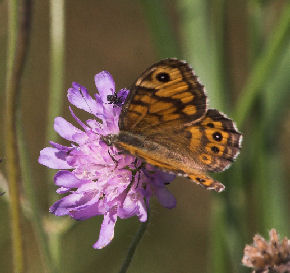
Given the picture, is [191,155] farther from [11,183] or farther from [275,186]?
[275,186]

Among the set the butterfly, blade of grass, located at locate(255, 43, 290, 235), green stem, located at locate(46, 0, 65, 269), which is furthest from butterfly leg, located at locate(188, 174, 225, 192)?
blade of grass, located at locate(255, 43, 290, 235)

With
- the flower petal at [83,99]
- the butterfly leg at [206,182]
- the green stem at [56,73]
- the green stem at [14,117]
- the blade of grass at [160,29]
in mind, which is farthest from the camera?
the blade of grass at [160,29]

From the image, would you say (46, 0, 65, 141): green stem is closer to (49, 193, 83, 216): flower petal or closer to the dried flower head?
(49, 193, 83, 216): flower petal

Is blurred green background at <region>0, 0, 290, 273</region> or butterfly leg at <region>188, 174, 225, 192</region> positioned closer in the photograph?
butterfly leg at <region>188, 174, 225, 192</region>

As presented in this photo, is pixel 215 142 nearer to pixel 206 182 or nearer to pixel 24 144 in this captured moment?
pixel 206 182

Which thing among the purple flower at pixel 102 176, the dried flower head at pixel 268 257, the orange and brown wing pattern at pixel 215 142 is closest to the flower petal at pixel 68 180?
the purple flower at pixel 102 176

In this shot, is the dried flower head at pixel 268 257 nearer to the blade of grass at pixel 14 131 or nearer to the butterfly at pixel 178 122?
the butterfly at pixel 178 122

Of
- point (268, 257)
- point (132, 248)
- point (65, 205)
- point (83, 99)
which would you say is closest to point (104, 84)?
point (83, 99)
